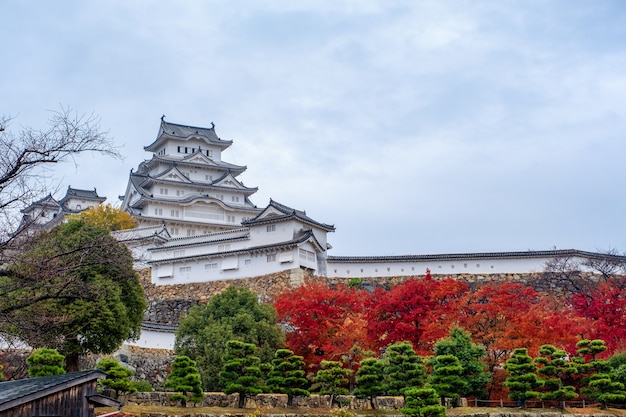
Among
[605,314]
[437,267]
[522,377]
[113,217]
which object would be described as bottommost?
[522,377]

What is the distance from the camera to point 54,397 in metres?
15.0

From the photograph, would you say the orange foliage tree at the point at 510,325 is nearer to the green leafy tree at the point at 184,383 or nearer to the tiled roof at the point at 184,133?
A: the green leafy tree at the point at 184,383

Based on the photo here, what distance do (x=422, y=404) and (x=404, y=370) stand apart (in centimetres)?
220

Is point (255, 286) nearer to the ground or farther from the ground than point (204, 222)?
nearer to the ground

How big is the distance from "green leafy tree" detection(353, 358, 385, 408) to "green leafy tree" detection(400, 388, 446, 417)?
212 cm

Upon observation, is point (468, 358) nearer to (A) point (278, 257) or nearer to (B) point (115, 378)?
(B) point (115, 378)

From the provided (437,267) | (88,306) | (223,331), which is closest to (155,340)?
(223,331)

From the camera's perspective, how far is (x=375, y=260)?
150 feet

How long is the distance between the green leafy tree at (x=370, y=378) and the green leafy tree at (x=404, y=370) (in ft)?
1.10

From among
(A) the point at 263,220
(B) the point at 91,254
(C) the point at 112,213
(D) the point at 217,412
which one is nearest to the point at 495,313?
(D) the point at 217,412

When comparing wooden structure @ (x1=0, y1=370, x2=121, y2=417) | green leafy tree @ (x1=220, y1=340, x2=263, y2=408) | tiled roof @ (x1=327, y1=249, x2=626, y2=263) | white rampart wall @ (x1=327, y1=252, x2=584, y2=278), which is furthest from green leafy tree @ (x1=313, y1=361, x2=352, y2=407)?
tiled roof @ (x1=327, y1=249, x2=626, y2=263)

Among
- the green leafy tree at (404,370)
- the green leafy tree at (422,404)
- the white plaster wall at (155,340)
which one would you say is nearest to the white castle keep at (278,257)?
the white plaster wall at (155,340)

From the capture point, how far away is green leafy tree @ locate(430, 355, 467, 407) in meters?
27.1

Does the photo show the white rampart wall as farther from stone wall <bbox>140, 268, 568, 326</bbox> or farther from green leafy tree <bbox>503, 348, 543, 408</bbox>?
green leafy tree <bbox>503, 348, 543, 408</bbox>
